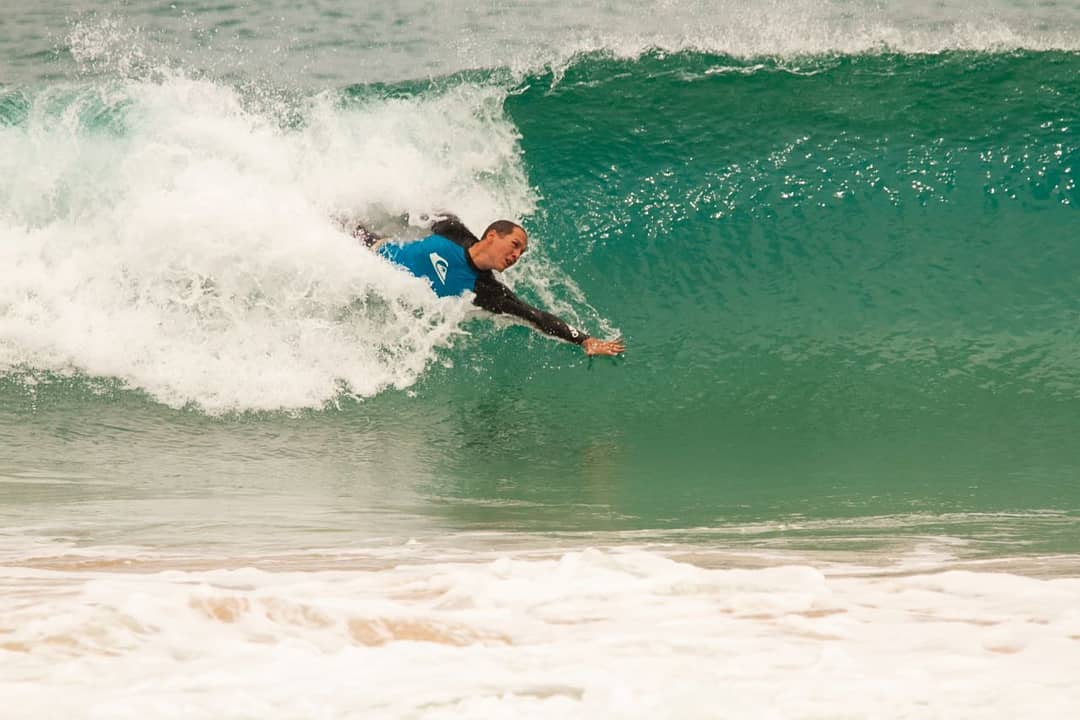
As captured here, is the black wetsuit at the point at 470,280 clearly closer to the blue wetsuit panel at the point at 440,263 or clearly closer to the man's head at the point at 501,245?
the blue wetsuit panel at the point at 440,263

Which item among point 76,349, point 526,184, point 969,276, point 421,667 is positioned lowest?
point 421,667

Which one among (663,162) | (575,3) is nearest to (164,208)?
(663,162)

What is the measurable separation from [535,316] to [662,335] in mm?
1122

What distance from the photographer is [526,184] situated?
7324 millimetres

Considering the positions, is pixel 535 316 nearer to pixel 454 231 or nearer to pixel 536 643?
pixel 454 231

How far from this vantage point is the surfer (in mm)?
5445

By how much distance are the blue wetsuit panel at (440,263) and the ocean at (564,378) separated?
14 cm

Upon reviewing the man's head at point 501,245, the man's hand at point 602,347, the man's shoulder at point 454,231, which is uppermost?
the man's shoulder at point 454,231

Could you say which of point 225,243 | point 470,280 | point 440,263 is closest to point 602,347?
point 470,280

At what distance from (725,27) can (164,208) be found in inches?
202

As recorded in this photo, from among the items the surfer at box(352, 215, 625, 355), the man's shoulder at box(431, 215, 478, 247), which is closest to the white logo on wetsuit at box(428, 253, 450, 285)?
the surfer at box(352, 215, 625, 355)

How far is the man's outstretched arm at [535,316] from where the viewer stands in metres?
5.38

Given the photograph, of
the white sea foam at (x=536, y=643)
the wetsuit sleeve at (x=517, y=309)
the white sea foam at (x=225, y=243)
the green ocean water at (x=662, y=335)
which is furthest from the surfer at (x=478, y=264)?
the white sea foam at (x=536, y=643)

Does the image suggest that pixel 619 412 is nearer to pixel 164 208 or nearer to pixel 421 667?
pixel 164 208
